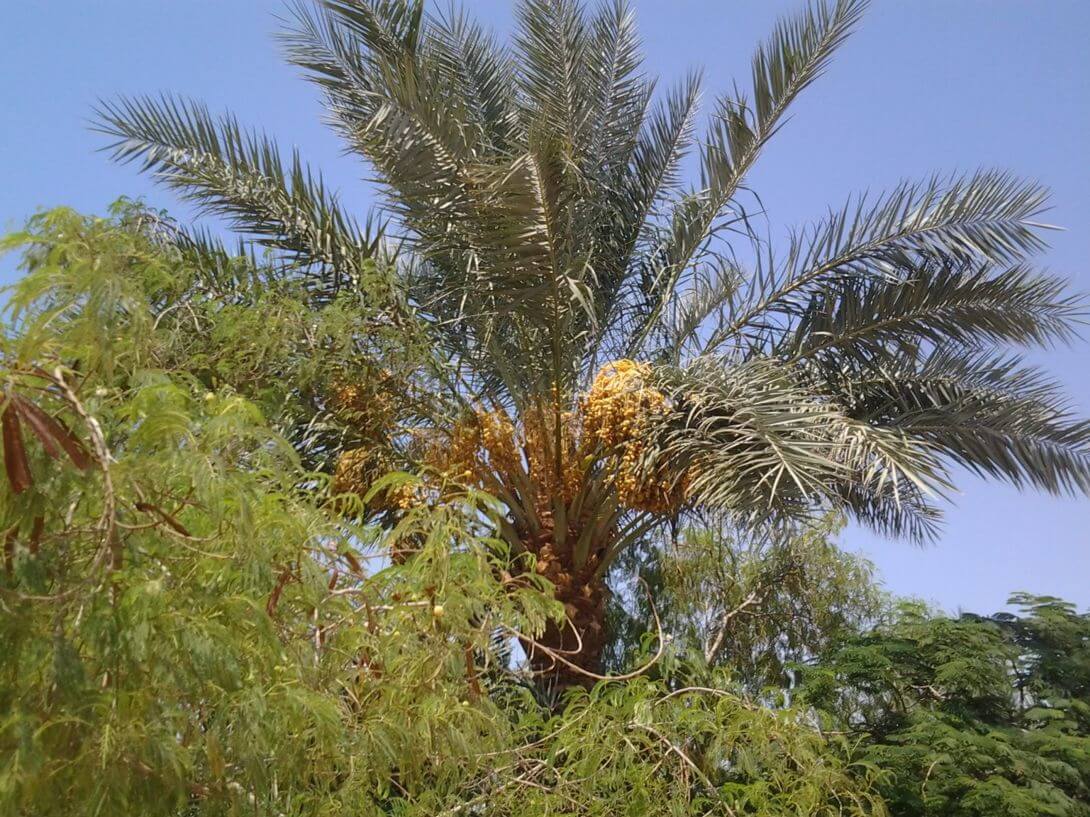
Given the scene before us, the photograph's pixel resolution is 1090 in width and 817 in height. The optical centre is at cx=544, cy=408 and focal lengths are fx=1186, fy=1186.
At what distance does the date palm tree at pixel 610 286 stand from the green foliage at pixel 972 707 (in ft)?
3.83

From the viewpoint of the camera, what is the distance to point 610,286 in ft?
30.7

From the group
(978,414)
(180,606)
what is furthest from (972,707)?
(180,606)

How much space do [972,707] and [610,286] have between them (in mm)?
4105

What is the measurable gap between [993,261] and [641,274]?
263 cm

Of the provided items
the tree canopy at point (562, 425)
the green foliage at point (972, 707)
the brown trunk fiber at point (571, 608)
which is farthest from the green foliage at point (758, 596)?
the brown trunk fiber at point (571, 608)

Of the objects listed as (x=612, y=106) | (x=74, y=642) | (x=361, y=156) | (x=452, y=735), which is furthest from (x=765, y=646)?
(x=74, y=642)

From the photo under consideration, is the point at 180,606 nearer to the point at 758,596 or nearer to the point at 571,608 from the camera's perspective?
the point at 571,608

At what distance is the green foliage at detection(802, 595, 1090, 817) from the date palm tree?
117 cm

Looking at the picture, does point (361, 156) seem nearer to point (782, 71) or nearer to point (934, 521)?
point (782, 71)

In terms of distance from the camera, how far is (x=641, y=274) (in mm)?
9430

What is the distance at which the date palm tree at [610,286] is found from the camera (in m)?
7.67

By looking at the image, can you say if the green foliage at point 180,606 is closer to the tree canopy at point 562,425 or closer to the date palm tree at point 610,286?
the tree canopy at point 562,425

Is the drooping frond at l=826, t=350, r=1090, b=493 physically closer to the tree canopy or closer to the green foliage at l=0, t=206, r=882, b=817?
the tree canopy

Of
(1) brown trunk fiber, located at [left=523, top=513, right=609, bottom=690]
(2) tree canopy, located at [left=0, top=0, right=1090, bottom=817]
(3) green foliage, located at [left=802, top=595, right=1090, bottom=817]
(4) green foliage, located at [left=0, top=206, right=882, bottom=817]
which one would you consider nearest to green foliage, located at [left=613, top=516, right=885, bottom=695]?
(2) tree canopy, located at [left=0, top=0, right=1090, bottom=817]
